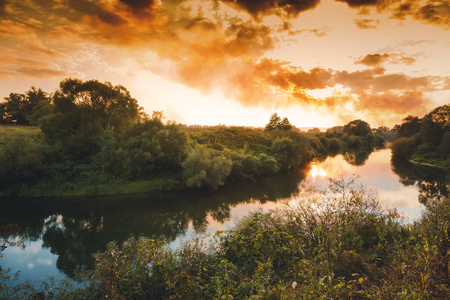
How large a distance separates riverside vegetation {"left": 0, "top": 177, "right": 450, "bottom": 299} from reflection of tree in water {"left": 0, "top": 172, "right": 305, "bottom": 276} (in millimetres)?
6917

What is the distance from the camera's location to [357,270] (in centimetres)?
697

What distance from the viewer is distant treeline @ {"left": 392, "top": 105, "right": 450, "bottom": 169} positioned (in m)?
46.7

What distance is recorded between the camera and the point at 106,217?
20000 millimetres

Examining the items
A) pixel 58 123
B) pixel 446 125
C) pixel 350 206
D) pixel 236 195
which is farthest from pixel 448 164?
pixel 58 123

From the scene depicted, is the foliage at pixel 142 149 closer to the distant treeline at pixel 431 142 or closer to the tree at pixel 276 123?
the tree at pixel 276 123

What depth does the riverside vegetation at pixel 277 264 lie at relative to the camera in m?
5.41

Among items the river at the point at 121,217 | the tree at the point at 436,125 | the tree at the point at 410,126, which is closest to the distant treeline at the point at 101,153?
the river at the point at 121,217

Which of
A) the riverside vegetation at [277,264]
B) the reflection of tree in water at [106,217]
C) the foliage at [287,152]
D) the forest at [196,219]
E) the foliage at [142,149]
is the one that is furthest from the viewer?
the foliage at [287,152]

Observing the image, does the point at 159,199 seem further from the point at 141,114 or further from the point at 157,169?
the point at 141,114

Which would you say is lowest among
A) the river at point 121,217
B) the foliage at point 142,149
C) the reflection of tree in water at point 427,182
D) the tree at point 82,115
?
the river at point 121,217

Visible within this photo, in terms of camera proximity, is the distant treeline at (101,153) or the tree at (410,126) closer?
the distant treeline at (101,153)

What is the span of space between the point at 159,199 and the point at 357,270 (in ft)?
70.3

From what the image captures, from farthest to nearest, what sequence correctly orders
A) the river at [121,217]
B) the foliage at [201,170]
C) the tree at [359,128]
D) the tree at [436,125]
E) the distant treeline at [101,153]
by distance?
the tree at [359,128] < the tree at [436,125] < the foliage at [201,170] < the distant treeline at [101,153] < the river at [121,217]

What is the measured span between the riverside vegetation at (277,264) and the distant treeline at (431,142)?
50.7 metres
